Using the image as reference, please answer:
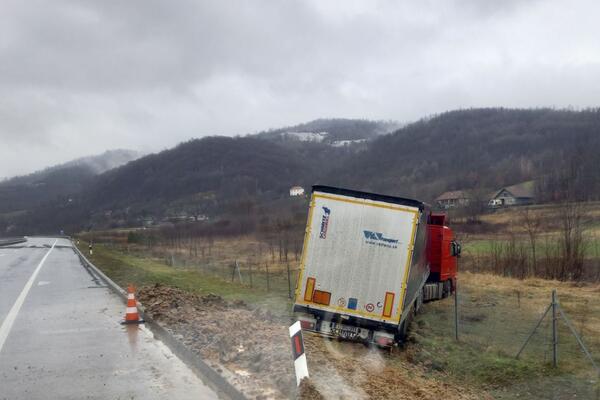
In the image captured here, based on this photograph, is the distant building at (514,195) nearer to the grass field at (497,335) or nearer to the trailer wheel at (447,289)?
the grass field at (497,335)

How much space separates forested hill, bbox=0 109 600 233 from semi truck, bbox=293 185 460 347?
4329cm

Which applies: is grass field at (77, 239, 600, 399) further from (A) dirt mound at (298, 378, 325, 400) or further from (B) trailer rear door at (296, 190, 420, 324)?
(A) dirt mound at (298, 378, 325, 400)

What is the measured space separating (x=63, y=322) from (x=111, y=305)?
2.36 metres

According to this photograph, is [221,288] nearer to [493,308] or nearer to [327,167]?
[493,308]

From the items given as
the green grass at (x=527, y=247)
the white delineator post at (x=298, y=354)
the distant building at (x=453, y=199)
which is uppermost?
the distant building at (x=453, y=199)

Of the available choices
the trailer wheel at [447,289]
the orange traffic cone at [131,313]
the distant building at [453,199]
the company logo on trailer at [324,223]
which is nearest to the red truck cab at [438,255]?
the trailer wheel at [447,289]

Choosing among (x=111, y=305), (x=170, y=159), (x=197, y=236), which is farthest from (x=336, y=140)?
(x=111, y=305)

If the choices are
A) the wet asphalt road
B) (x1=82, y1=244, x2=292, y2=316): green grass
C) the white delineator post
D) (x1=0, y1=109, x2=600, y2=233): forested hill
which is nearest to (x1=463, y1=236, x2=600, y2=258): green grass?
(x1=82, y1=244, x2=292, y2=316): green grass

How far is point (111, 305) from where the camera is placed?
14.4 m

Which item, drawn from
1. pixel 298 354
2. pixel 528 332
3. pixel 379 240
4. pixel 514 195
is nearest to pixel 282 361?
pixel 298 354

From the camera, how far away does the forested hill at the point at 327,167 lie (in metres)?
80.3

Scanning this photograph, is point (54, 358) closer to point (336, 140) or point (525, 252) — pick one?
point (525, 252)

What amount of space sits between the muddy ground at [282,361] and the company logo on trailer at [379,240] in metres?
2.17

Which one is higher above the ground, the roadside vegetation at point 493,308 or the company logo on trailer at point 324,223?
the company logo on trailer at point 324,223
